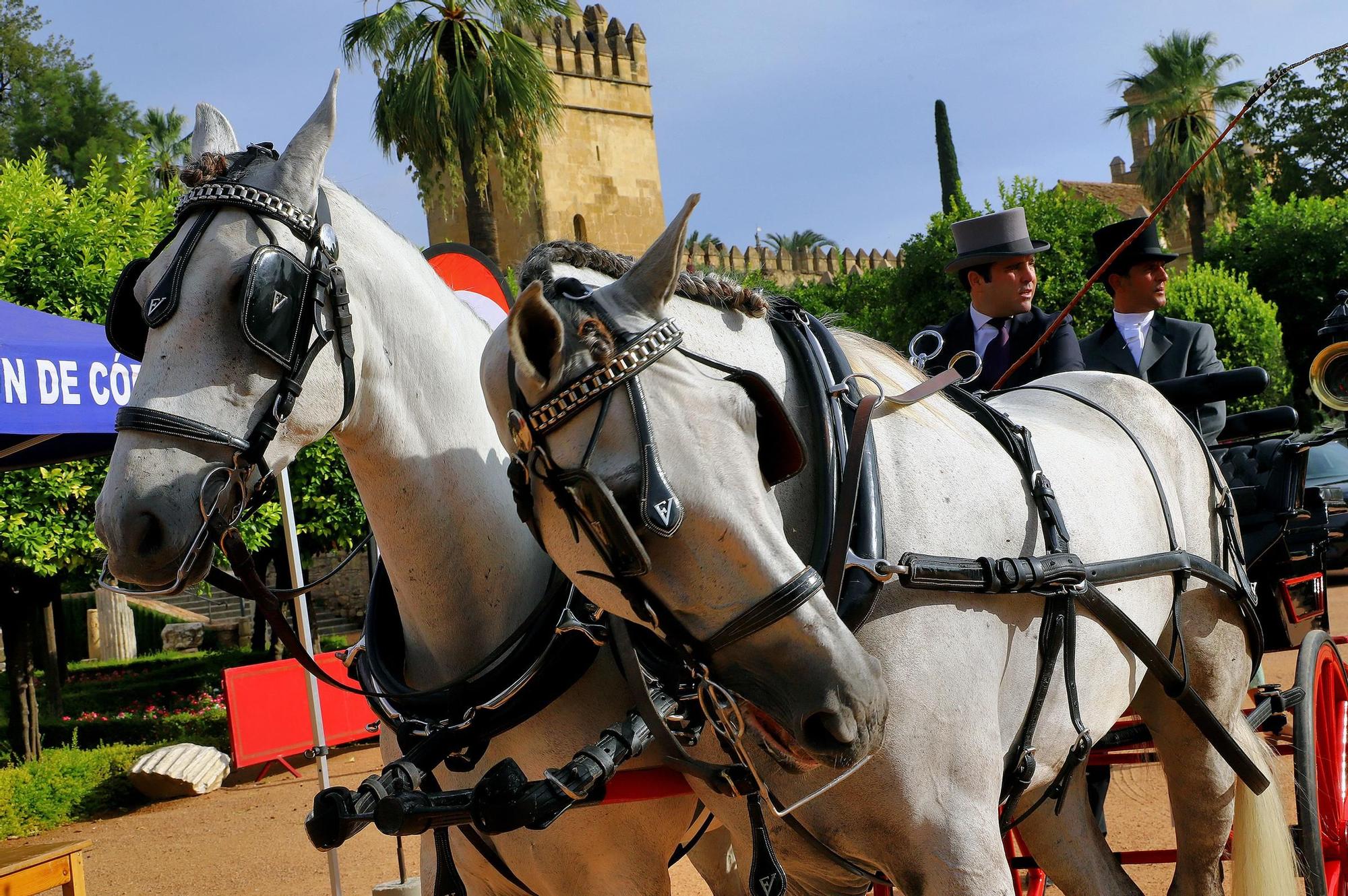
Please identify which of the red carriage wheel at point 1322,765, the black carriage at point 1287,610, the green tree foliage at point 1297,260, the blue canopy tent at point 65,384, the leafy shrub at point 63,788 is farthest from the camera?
the green tree foliage at point 1297,260

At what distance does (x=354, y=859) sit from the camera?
25.3 feet

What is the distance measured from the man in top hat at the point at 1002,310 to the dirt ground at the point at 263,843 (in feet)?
5.65

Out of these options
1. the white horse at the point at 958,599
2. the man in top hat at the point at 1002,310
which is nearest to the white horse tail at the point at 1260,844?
the white horse at the point at 958,599

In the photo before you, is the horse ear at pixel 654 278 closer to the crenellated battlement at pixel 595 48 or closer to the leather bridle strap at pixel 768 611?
the leather bridle strap at pixel 768 611

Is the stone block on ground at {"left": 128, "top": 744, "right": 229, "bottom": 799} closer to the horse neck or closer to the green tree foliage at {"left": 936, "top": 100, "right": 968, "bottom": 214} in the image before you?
the horse neck

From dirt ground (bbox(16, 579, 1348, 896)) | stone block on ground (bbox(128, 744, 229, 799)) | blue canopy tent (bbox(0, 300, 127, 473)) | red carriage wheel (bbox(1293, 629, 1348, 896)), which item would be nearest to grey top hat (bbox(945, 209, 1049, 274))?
red carriage wheel (bbox(1293, 629, 1348, 896))

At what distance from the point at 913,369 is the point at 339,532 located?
37.4 ft

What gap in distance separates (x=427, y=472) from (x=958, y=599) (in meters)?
1.13

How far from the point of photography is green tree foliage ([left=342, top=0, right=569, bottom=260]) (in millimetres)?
16719

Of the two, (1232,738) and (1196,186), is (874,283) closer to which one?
(1196,186)

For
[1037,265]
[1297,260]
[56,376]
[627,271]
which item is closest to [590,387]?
[627,271]

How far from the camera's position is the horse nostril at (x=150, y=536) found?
2.13 meters

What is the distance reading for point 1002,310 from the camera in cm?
446

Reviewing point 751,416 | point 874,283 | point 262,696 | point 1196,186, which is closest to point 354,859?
point 262,696
